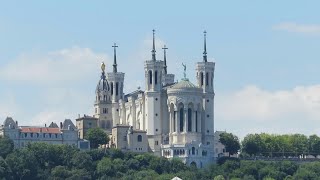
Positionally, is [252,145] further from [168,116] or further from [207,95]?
[168,116]

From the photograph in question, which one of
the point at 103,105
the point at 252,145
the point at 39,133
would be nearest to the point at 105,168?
the point at 39,133

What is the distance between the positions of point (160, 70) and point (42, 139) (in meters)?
14.6

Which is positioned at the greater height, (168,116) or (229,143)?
(168,116)

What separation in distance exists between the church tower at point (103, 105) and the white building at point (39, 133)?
652 centimetres

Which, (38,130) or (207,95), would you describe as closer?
(38,130)

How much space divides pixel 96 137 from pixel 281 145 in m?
22.5

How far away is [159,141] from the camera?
153 metres

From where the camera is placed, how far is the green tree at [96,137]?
152 meters

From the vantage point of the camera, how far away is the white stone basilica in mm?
150500

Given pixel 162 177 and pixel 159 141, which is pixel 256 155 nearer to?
pixel 159 141

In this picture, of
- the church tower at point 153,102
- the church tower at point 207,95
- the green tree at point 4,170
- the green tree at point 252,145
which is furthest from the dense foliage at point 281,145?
the green tree at point 4,170

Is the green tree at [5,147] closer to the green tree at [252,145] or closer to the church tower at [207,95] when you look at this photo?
the church tower at [207,95]

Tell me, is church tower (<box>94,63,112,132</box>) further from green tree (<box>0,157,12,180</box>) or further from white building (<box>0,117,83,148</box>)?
green tree (<box>0,157,12,180</box>)

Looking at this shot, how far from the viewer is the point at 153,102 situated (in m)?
152
